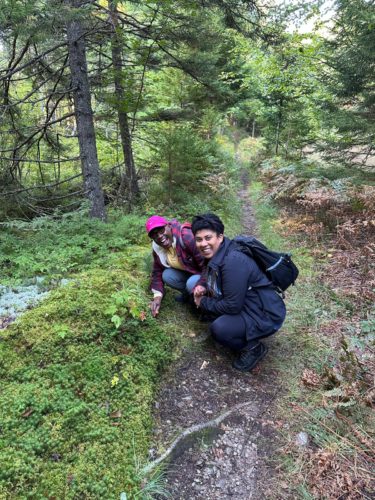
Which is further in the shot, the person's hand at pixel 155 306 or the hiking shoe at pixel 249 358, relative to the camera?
the person's hand at pixel 155 306

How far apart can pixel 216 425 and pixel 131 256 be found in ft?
9.88

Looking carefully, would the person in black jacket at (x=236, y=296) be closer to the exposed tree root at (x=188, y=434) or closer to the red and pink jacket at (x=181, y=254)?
the red and pink jacket at (x=181, y=254)

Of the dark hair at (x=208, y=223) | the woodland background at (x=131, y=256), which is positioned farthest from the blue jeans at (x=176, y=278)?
the dark hair at (x=208, y=223)

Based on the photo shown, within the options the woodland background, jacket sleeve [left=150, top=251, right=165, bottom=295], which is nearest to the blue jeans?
jacket sleeve [left=150, top=251, right=165, bottom=295]

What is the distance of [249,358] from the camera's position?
3832 mm

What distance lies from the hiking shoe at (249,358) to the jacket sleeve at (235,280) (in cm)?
58

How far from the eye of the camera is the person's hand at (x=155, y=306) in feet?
13.7

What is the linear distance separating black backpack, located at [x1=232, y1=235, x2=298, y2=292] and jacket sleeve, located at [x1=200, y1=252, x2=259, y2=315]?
0.39ft

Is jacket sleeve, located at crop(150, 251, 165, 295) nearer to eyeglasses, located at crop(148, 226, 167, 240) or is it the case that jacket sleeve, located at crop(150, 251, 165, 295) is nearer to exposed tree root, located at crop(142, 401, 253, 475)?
eyeglasses, located at crop(148, 226, 167, 240)

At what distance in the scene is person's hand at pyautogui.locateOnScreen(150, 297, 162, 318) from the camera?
4.18m

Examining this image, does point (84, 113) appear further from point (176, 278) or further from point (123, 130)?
point (176, 278)

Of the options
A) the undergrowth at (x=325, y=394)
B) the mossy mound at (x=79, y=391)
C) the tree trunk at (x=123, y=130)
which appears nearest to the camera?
the mossy mound at (x=79, y=391)

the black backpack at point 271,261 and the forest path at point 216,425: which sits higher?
the black backpack at point 271,261

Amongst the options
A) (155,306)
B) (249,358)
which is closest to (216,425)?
(249,358)
